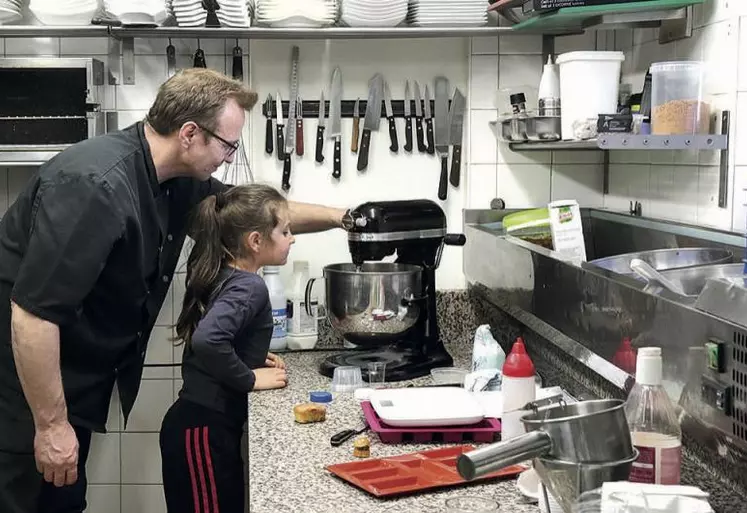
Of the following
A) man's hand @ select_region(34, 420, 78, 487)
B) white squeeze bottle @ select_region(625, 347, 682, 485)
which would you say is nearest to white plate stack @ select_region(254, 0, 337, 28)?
man's hand @ select_region(34, 420, 78, 487)

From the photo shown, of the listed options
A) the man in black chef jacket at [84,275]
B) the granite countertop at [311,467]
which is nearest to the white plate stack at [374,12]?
the man in black chef jacket at [84,275]

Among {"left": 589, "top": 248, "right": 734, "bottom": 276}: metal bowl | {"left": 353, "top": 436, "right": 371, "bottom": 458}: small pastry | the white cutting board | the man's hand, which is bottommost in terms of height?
the man's hand

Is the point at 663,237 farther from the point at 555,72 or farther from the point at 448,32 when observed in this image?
the point at 448,32

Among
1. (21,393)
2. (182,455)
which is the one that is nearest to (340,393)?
(182,455)

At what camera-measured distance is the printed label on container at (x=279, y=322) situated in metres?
2.89

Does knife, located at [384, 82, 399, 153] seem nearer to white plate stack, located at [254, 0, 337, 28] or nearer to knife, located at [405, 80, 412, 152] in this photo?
knife, located at [405, 80, 412, 152]

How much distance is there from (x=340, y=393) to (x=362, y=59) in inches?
47.5

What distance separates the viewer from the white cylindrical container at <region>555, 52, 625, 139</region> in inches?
92.2

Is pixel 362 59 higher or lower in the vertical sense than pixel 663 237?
higher

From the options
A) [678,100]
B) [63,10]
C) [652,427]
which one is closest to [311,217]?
[63,10]

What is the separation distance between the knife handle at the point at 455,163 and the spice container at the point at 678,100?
971 mm

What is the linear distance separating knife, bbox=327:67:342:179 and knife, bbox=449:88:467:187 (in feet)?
1.17

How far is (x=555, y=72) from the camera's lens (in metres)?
2.51

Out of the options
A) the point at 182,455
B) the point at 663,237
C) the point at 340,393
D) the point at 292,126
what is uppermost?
the point at 292,126
